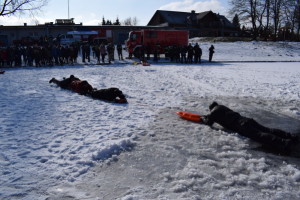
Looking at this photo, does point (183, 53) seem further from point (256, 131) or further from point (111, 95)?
point (256, 131)

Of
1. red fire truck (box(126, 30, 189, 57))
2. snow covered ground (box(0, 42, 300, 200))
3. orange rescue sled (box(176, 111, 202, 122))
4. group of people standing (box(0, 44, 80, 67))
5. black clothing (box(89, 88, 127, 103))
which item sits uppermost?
red fire truck (box(126, 30, 189, 57))

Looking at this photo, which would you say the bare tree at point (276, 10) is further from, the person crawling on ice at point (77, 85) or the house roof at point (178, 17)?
the person crawling on ice at point (77, 85)

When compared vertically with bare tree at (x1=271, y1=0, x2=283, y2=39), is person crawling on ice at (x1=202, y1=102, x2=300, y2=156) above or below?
below

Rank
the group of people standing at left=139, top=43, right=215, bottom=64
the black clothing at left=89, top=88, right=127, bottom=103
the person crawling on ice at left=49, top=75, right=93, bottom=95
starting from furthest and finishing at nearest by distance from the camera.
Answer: the group of people standing at left=139, top=43, right=215, bottom=64
the person crawling on ice at left=49, top=75, right=93, bottom=95
the black clothing at left=89, top=88, right=127, bottom=103

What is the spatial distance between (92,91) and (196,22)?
50133mm

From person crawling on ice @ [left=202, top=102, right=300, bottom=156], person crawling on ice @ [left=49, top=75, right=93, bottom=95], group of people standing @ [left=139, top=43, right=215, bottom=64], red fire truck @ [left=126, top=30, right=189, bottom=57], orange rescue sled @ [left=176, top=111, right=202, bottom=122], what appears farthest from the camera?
red fire truck @ [left=126, top=30, right=189, bottom=57]

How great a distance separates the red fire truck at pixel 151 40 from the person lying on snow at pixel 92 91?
13681mm

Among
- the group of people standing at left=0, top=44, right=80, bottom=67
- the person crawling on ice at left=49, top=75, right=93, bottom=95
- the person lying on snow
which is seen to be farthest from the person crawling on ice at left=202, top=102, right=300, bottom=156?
the group of people standing at left=0, top=44, right=80, bottom=67

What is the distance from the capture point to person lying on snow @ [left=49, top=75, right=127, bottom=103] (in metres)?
7.79

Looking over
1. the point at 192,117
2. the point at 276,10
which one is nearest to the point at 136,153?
the point at 192,117

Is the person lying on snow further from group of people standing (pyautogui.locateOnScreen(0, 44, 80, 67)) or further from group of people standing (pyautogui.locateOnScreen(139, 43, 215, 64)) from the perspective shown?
group of people standing (pyautogui.locateOnScreen(139, 43, 215, 64))

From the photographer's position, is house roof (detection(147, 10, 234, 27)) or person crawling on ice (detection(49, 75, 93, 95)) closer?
person crawling on ice (detection(49, 75, 93, 95))

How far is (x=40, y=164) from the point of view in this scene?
3652 millimetres

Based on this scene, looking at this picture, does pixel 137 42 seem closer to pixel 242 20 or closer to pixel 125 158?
pixel 125 158
